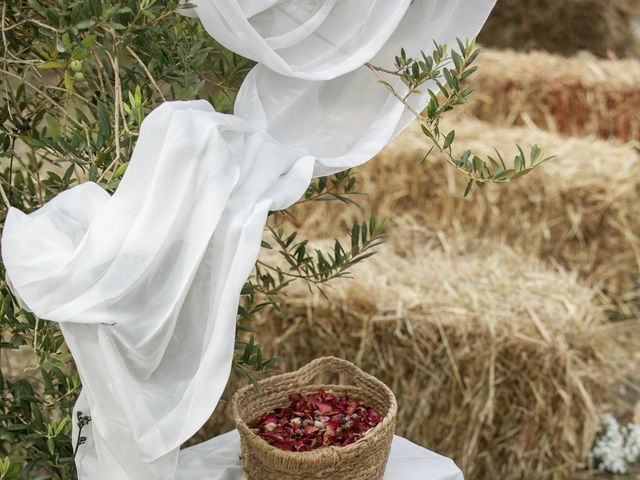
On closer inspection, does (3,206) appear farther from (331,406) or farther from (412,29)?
(412,29)

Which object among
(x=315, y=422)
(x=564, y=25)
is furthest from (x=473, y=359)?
(x=564, y=25)

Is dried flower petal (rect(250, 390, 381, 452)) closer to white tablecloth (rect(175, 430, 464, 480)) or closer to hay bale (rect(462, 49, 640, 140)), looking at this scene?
white tablecloth (rect(175, 430, 464, 480))

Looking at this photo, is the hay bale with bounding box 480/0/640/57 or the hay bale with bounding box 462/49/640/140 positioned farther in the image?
the hay bale with bounding box 480/0/640/57

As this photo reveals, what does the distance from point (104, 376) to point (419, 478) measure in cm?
64

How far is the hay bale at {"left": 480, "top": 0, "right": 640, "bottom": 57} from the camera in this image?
7.09 meters

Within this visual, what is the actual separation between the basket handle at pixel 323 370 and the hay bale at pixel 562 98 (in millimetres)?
3056

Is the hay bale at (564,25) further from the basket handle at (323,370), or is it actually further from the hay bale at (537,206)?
the basket handle at (323,370)

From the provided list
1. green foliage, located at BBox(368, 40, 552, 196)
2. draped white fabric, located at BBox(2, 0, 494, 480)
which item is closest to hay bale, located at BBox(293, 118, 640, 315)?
green foliage, located at BBox(368, 40, 552, 196)

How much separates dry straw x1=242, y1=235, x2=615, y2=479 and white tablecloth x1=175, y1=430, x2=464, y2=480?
0.90m

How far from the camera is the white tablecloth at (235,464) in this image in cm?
169

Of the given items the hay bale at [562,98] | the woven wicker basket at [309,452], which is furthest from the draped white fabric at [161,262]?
the hay bale at [562,98]

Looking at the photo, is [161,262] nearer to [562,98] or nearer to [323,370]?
[323,370]

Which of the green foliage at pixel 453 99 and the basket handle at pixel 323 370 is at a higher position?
the green foliage at pixel 453 99

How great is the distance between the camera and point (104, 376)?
1.40 m
